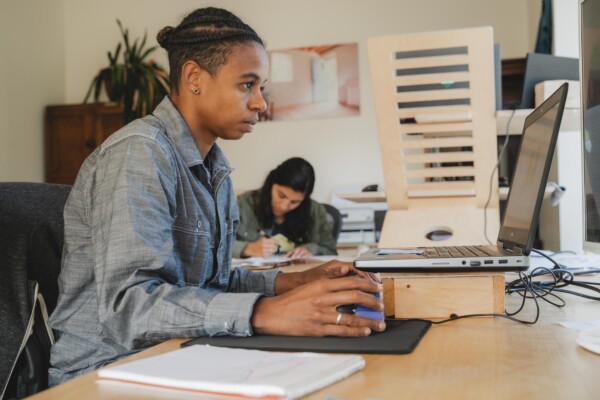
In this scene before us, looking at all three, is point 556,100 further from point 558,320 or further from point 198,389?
point 198,389

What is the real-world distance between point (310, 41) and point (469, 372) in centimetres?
478

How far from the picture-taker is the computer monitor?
1044mm

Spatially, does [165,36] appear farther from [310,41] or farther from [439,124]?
[310,41]

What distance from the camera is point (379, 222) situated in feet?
15.3

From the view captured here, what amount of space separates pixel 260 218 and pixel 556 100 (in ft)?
8.23

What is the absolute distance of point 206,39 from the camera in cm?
130

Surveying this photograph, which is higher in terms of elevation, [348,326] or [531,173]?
[531,173]

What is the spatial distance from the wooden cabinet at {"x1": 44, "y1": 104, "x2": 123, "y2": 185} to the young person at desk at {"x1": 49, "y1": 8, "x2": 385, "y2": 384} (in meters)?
4.20

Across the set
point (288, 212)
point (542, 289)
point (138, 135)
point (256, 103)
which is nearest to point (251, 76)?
point (256, 103)

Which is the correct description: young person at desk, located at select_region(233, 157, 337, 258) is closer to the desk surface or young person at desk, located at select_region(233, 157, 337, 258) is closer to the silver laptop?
the silver laptop

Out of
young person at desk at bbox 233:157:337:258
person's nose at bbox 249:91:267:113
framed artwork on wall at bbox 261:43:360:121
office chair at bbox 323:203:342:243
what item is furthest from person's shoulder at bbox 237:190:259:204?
person's nose at bbox 249:91:267:113

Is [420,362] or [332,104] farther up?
[332,104]

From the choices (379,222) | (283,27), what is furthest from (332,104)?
(379,222)

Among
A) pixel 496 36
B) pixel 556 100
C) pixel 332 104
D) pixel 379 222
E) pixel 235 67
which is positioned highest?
pixel 496 36
